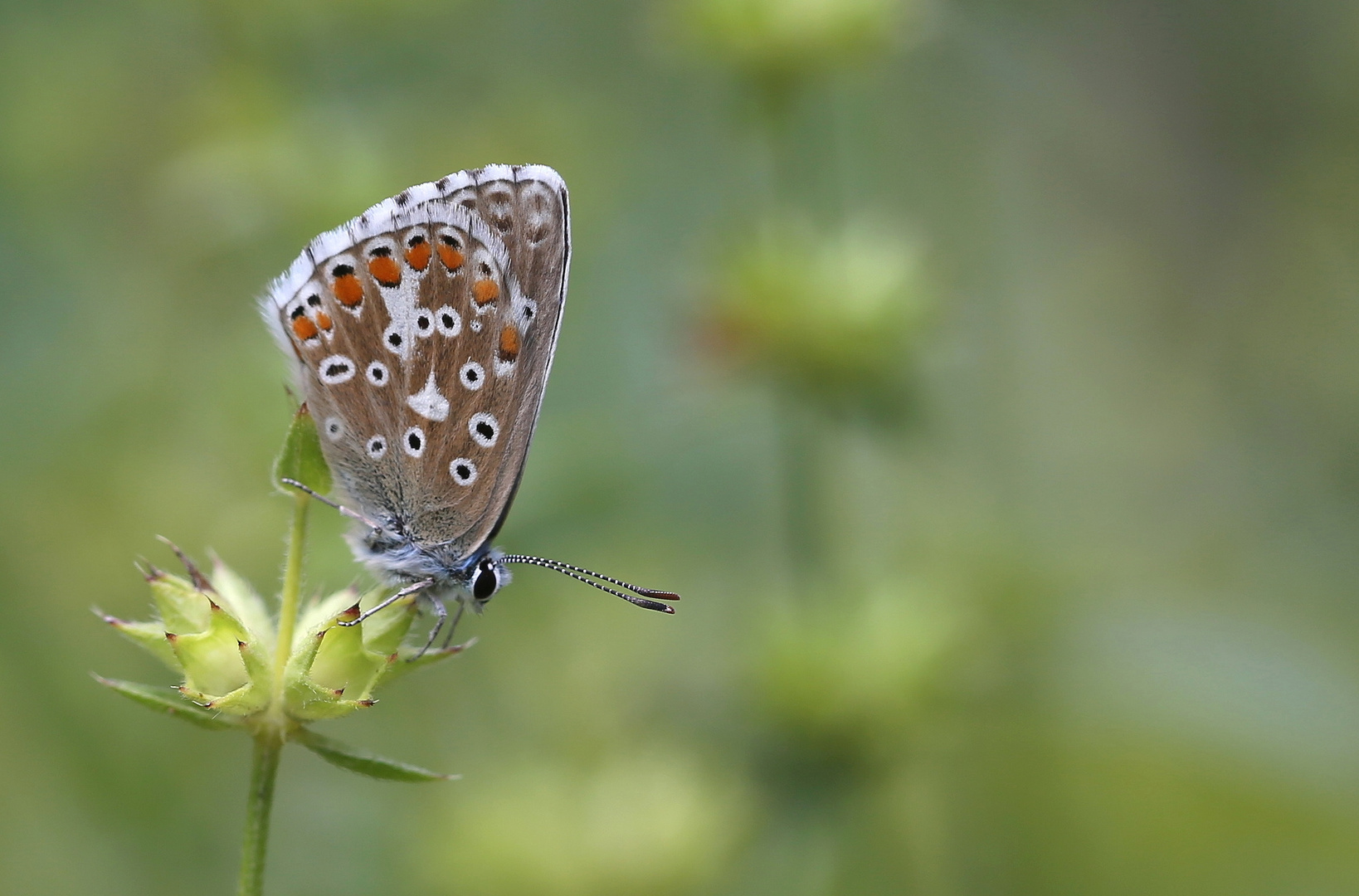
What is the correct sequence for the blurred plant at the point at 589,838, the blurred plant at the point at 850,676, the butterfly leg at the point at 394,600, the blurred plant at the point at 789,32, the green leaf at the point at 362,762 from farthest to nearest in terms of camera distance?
the blurred plant at the point at 789,32 → the blurred plant at the point at 850,676 → the blurred plant at the point at 589,838 → the butterfly leg at the point at 394,600 → the green leaf at the point at 362,762

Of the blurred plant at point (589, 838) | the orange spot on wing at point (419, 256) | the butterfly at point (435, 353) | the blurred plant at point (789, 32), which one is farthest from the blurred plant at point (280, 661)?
the blurred plant at point (789, 32)

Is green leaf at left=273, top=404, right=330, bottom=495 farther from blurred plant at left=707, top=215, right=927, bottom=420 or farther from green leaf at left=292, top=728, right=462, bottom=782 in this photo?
blurred plant at left=707, top=215, right=927, bottom=420

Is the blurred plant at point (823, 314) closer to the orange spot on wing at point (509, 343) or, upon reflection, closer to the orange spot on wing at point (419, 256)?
the orange spot on wing at point (509, 343)

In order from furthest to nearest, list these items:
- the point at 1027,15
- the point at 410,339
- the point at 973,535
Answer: the point at 1027,15
the point at 973,535
the point at 410,339

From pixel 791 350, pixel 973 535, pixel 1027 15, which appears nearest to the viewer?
pixel 791 350

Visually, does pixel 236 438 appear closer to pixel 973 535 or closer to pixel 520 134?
pixel 520 134

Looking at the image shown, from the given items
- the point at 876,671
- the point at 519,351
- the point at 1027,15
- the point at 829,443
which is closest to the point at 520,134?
the point at 829,443

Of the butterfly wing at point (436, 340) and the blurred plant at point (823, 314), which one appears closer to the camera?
the butterfly wing at point (436, 340)

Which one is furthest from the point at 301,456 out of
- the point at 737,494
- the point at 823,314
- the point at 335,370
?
the point at 737,494
